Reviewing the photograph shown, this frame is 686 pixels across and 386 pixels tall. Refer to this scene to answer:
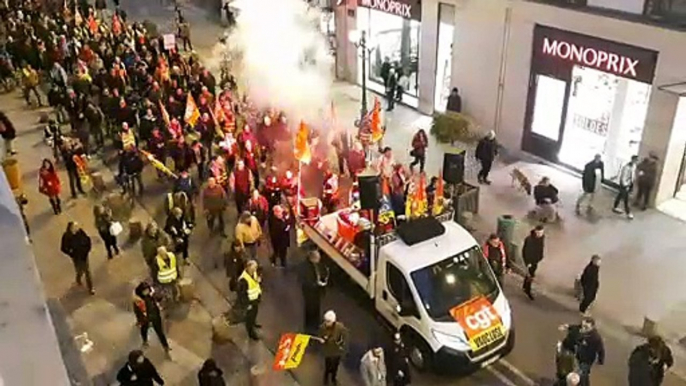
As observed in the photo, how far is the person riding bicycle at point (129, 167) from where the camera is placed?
669 inches

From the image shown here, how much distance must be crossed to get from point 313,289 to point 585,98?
10.5 m

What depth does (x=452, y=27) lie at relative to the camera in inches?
885

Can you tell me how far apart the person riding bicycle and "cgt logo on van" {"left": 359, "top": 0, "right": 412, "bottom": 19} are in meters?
11.0

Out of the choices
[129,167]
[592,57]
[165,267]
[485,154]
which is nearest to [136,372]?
[165,267]

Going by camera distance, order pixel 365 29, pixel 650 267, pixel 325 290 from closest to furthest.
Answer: pixel 325 290 → pixel 650 267 → pixel 365 29

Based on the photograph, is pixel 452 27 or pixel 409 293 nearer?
pixel 409 293

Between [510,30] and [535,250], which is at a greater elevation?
[510,30]

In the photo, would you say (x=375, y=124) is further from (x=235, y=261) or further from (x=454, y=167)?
(x=235, y=261)

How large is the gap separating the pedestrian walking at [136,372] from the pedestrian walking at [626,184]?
11.9m

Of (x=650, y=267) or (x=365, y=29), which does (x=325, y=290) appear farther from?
(x=365, y=29)

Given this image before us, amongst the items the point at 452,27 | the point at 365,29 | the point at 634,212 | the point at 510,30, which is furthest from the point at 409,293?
the point at 365,29

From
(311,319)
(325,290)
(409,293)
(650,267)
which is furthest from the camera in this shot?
(650,267)

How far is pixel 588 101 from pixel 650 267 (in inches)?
222

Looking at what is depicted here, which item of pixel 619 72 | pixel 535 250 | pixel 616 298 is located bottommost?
pixel 616 298
